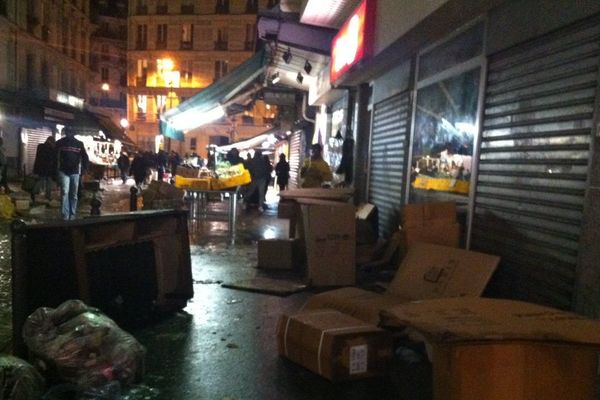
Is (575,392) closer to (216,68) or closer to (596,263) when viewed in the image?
(596,263)

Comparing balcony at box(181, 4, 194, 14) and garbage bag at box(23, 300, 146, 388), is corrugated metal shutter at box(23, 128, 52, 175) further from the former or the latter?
garbage bag at box(23, 300, 146, 388)

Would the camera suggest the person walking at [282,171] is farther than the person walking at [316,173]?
Yes

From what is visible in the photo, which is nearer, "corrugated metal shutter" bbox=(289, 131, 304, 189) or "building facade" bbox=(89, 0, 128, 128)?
"corrugated metal shutter" bbox=(289, 131, 304, 189)

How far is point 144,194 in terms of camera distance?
34.0 ft

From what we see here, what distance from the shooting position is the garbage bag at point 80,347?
3205 millimetres

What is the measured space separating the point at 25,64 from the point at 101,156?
743cm

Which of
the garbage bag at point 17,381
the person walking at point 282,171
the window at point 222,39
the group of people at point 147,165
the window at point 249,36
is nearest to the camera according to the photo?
the garbage bag at point 17,381

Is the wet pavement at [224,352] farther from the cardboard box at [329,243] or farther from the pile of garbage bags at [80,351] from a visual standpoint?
the cardboard box at [329,243]

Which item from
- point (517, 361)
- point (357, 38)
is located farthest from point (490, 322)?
point (357, 38)

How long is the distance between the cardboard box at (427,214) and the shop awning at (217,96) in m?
8.67

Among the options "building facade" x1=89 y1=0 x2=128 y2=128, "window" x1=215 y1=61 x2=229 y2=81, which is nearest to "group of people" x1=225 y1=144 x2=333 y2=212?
"window" x1=215 y1=61 x2=229 y2=81

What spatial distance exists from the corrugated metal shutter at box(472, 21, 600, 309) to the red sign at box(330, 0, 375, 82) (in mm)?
2668

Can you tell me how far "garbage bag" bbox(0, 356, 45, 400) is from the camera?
282 cm

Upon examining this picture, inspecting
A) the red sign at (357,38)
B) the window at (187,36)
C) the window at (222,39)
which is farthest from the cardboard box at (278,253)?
the window at (187,36)
